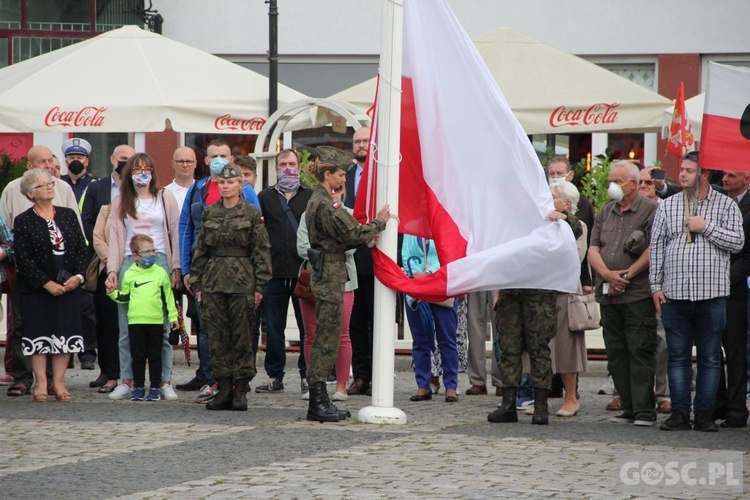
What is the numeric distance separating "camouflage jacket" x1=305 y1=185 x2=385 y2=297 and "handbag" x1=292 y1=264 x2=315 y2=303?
1084mm

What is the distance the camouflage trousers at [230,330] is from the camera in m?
10.7

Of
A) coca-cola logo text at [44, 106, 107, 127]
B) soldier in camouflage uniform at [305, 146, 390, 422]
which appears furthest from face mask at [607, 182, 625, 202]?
coca-cola logo text at [44, 106, 107, 127]

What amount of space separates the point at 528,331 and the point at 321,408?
5.65 ft

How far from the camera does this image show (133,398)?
1159 centimetres

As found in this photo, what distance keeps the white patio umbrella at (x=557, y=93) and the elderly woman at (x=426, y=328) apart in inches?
162

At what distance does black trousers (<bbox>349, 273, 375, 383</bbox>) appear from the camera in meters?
12.2

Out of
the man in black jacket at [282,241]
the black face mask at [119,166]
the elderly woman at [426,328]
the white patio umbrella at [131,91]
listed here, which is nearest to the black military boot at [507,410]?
the elderly woman at [426,328]

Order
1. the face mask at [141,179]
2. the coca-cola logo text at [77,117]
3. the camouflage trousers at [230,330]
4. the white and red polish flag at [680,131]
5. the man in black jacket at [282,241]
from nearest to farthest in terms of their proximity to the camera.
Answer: the camouflage trousers at [230,330], the face mask at [141,179], the man in black jacket at [282,241], the coca-cola logo text at [77,117], the white and red polish flag at [680,131]

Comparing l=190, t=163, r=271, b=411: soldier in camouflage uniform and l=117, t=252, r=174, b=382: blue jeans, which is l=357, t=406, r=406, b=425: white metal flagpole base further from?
l=117, t=252, r=174, b=382: blue jeans

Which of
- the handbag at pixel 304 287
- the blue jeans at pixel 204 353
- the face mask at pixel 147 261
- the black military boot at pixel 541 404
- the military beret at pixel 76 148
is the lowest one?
the black military boot at pixel 541 404

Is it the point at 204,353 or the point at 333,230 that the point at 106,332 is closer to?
the point at 204,353

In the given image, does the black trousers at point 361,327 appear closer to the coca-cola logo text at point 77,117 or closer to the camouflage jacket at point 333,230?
the camouflage jacket at point 333,230

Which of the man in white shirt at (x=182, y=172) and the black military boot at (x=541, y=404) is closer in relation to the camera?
the black military boot at (x=541, y=404)

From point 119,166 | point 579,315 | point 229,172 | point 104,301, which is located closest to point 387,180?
point 229,172
